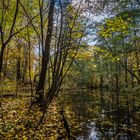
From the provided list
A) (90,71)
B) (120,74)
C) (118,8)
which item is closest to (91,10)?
(118,8)

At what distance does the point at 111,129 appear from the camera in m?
10.2

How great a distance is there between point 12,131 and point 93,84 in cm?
5681

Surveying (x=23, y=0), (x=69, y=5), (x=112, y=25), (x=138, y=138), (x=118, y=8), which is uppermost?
(x=118, y=8)

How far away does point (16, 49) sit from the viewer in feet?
86.0

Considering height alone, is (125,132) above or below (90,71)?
below

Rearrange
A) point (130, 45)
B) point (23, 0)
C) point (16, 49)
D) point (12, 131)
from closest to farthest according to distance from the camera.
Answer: point (12, 131) < point (23, 0) < point (16, 49) < point (130, 45)

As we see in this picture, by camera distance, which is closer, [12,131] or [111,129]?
[12,131]

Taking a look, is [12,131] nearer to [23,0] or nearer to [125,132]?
[125,132]

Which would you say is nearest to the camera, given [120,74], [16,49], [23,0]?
[23,0]

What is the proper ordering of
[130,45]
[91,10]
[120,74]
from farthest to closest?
[120,74] → [130,45] → [91,10]

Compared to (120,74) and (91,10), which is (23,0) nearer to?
(91,10)

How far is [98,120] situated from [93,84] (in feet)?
170

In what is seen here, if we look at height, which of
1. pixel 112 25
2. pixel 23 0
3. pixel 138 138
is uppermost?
pixel 23 0

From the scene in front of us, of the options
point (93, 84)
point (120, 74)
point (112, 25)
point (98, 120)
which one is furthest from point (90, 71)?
point (112, 25)
